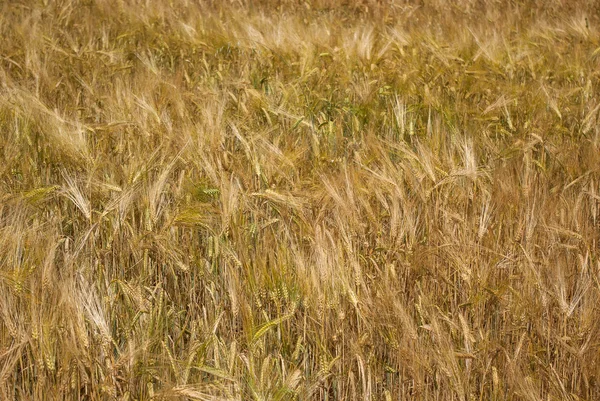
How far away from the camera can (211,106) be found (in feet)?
7.72

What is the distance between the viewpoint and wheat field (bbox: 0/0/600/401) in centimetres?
130

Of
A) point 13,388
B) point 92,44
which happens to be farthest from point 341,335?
point 92,44

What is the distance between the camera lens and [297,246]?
1.63 m

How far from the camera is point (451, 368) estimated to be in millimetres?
1255

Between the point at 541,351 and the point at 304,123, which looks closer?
the point at 541,351

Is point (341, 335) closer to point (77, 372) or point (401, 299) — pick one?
point (401, 299)

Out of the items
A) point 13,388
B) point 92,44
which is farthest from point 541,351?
point 92,44

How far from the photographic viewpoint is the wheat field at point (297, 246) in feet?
4.26

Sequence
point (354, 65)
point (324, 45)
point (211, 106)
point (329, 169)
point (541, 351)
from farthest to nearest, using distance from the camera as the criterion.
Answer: point (324, 45) < point (354, 65) < point (211, 106) < point (329, 169) < point (541, 351)

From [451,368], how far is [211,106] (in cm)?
137

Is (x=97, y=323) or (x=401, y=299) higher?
(x=97, y=323)

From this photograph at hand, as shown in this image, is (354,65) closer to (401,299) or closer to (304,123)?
(304,123)

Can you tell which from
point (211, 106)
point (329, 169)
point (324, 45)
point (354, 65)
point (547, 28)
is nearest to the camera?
point (329, 169)

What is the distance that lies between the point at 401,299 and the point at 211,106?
3.53 ft
